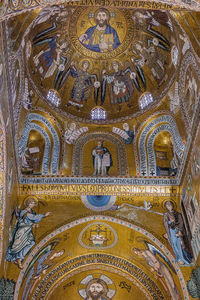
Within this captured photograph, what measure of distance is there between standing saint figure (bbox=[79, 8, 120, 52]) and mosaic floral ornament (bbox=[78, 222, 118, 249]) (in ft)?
23.6

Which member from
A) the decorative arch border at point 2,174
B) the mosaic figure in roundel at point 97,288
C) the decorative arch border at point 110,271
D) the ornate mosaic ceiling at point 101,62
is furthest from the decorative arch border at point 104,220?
the ornate mosaic ceiling at point 101,62

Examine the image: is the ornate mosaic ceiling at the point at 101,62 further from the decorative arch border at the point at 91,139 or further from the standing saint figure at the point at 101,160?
the standing saint figure at the point at 101,160

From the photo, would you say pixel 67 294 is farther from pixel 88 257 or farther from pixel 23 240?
pixel 23 240

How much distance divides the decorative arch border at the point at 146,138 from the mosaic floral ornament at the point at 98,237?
2393 millimetres

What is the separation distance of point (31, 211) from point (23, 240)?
1.14m

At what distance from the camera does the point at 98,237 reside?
1341cm

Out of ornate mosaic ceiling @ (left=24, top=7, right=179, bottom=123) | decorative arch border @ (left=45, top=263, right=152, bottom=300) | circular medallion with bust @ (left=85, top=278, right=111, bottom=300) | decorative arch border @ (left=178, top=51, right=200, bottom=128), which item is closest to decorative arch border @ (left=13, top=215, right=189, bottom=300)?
decorative arch border @ (left=45, top=263, right=152, bottom=300)

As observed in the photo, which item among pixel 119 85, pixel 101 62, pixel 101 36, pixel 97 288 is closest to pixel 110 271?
pixel 97 288

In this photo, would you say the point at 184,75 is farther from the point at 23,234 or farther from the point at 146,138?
the point at 23,234

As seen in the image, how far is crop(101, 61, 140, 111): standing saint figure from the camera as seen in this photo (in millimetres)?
16047

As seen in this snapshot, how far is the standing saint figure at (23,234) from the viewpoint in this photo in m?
12.1

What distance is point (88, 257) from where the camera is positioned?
1356 cm

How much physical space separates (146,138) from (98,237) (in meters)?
4.35

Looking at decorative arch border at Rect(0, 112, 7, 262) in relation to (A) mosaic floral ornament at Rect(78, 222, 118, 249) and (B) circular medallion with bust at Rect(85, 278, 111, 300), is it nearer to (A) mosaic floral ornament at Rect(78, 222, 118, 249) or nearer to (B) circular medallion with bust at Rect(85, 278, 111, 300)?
(A) mosaic floral ornament at Rect(78, 222, 118, 249)
